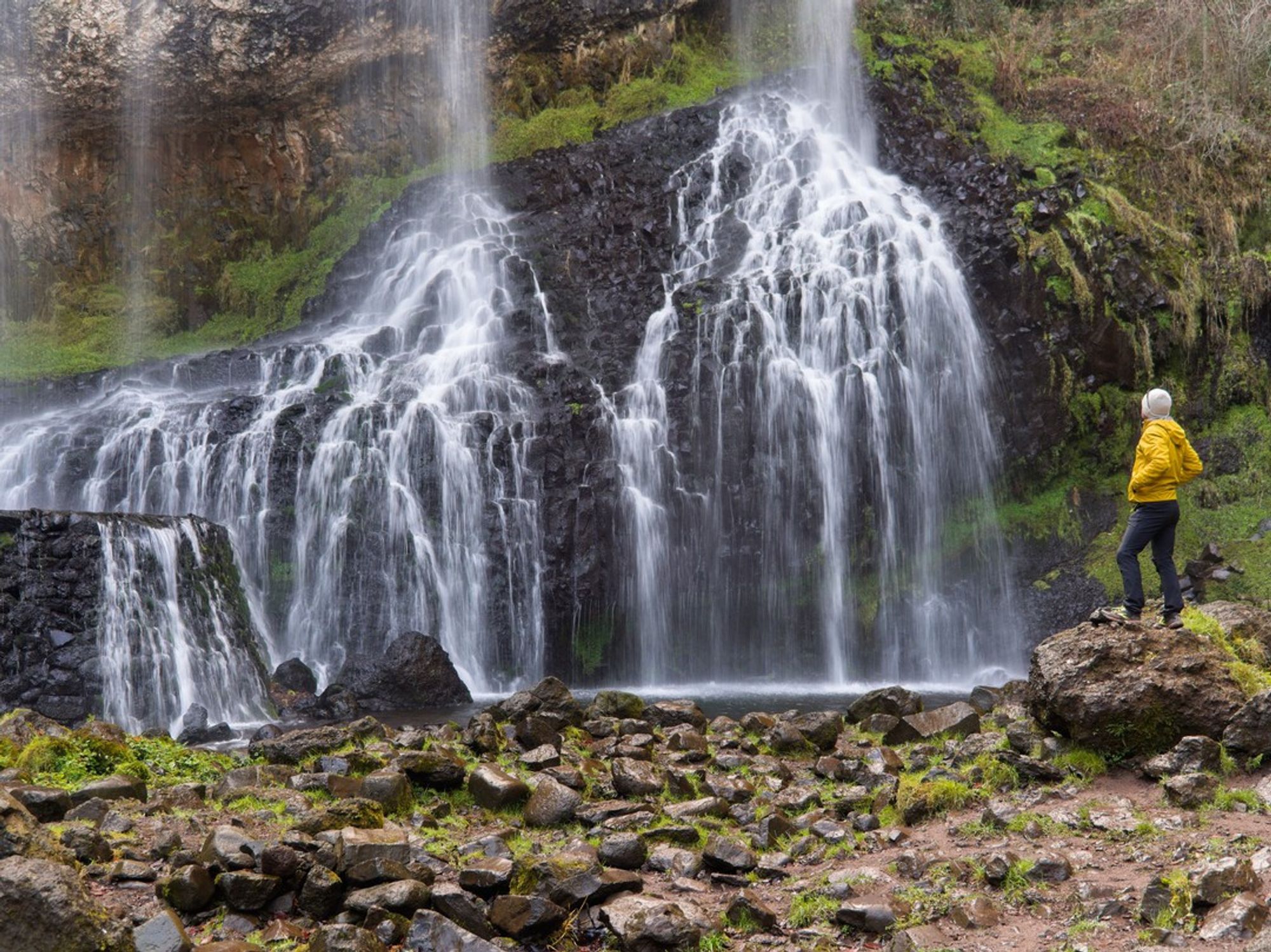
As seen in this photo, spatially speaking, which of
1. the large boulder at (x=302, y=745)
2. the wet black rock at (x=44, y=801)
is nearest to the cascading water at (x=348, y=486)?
the large boulder at (x=302, y=745)

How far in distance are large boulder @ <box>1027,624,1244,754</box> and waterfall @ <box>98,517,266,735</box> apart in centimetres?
965

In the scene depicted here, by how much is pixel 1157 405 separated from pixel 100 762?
7.93m

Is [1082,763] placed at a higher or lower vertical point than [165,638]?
lower

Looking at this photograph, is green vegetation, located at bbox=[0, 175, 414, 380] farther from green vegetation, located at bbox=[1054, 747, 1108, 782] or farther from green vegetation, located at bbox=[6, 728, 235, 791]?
green vegetation, located at bbox=[1054, 747, 1108, 782]

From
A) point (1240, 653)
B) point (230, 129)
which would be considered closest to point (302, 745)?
point (1240, 653)

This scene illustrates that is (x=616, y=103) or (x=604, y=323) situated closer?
(x=604, y=323)

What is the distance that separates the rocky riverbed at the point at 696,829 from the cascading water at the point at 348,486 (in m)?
7.66

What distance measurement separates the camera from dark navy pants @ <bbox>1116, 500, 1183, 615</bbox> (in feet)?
27.0

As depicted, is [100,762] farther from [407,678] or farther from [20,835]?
[407,678]

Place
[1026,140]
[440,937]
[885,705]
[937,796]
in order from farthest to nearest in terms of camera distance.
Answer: [1026,140], [885,705], [937,796], [440,937]

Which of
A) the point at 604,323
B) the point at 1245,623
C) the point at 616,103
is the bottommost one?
the point at 1245,623

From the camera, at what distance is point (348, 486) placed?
56.8 feet

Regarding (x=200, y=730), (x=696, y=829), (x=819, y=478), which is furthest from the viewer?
(x=819, y=478)

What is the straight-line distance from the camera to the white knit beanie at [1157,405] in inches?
322
